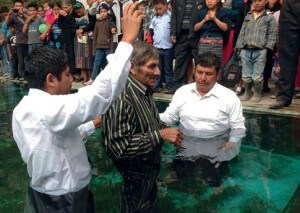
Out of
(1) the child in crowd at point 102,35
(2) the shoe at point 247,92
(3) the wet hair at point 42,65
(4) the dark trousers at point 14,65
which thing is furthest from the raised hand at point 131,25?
(4) the dark trousers at point 14,65

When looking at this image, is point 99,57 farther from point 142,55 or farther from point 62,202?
point 62,202

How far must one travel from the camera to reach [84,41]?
945 centimetres

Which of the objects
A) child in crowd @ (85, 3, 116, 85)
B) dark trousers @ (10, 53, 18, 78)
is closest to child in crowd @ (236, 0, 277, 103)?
child in crowd @ (85, 3, 116, 85)

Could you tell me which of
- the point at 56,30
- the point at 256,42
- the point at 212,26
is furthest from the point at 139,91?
the point at 56,30

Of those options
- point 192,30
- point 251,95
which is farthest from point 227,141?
point 192,30

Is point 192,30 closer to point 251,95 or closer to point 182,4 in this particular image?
point 182,4

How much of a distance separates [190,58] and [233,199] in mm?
4541

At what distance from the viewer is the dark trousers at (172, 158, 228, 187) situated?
3.60 meters

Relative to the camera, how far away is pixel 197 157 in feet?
12.9

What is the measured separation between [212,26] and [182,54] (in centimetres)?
93

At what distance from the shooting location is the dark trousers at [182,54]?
7254 mm

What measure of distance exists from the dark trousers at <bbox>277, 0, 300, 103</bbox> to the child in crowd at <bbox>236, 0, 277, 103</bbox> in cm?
33

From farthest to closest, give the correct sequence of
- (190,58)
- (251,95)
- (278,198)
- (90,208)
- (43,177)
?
1. (190,58)
2. (251,95)
3. (278,198)
4. (90,208)
5. (43,177)

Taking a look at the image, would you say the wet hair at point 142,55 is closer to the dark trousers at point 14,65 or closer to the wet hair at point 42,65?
the wet hair at point 42,65
